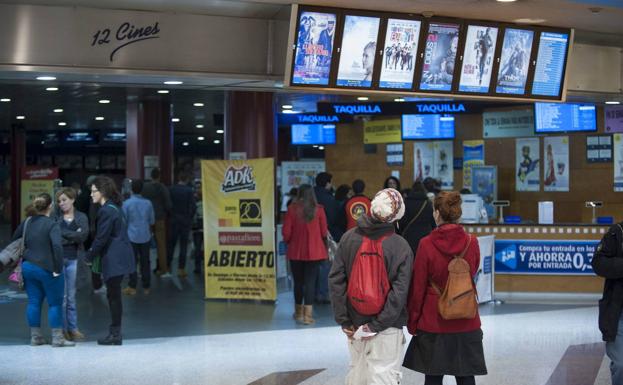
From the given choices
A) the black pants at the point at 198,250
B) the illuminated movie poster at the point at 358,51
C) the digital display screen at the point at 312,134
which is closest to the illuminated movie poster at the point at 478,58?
the illuminated movie poster at the point at 358,51

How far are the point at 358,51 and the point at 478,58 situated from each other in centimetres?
130

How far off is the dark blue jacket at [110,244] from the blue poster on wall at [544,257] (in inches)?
224

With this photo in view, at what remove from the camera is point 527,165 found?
694 inches

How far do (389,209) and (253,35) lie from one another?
11.2 feet

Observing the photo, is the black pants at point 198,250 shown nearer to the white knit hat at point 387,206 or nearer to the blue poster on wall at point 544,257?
the blue poster on wall at point 544,257

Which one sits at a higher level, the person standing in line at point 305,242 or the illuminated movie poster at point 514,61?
the illuminated movie poster at point 514,61

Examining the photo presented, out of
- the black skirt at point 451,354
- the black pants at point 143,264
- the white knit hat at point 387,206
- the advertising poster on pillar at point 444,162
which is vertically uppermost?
the advertising poster on pillar at point 444,162

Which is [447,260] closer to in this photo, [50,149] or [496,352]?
[496,352]

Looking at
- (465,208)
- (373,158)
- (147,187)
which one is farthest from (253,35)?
(373,158)

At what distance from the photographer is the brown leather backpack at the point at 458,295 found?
5.31m

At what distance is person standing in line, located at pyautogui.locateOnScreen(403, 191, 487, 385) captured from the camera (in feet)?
17.8

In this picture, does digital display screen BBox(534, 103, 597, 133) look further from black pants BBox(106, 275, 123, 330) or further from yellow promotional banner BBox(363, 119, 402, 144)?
black pants BBox(106, 275, 123, 330)

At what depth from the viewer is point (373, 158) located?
2020cm

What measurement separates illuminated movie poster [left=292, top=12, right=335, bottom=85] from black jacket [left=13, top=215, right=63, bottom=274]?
301 centimetres
